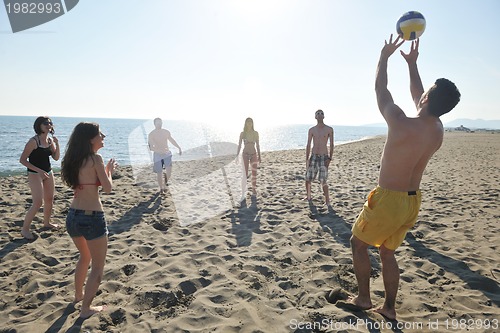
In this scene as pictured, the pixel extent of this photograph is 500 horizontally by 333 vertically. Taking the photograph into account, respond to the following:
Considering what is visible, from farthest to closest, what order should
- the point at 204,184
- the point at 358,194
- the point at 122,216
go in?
the point at 204,184, the point at 358,194, the point at 122,216

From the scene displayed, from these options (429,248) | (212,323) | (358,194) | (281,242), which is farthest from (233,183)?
(212,323)

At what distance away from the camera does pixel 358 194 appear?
7.93m

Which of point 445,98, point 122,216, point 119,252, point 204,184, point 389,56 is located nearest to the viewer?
point 445,98

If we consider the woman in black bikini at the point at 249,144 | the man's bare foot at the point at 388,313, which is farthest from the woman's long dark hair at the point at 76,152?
the woman in black bikini at the point at 249,144

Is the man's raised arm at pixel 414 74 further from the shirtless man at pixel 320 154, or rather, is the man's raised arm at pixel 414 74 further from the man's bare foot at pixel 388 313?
the shirtless man at pixel 320 154

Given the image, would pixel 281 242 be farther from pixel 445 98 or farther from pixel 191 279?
pixel 445 98

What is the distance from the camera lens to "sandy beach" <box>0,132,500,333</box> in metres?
2.79

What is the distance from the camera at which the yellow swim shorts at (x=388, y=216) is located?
8.31ft

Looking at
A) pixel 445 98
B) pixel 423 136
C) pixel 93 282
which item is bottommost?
pixel 93 282

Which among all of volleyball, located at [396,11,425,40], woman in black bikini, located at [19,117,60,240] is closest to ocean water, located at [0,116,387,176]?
woman in black bikini, located at [19,117,60,240]

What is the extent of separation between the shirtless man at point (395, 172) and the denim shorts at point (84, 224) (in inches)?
95.1

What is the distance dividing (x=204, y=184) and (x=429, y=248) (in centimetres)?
690

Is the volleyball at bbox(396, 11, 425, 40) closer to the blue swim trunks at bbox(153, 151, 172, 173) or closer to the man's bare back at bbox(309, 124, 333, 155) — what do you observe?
the man's bare back at bbox(309, 124, 333, 155)

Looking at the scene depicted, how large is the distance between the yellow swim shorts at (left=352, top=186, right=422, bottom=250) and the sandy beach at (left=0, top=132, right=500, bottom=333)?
798 millimetres
